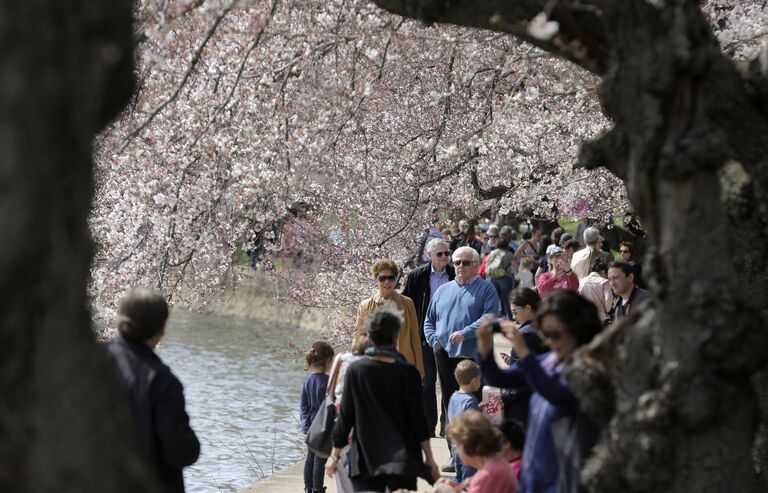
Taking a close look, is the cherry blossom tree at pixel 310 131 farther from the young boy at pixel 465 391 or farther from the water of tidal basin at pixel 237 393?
the water of tidal basin at pixel 237 393

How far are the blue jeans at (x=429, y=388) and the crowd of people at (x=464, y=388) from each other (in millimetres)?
13

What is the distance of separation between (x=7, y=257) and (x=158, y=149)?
8.10 metres

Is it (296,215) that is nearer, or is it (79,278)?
(79,278)

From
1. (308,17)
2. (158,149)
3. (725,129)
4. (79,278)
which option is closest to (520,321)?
(308,17)

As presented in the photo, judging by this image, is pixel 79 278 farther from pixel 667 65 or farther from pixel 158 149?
pixel 158 149

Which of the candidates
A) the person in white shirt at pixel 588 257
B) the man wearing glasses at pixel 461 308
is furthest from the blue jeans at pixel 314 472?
the person in white shirt at pixel 588 257

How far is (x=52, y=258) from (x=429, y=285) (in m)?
8.66

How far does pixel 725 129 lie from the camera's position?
4.75 metres

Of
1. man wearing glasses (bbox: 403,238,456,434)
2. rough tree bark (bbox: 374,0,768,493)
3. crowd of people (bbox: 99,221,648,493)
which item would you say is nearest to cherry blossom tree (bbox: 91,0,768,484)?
rough tree bark (bbox: 374,0,768,493)

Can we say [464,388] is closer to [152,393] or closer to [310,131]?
[310,131]

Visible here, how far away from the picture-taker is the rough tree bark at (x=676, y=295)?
430 centimetres

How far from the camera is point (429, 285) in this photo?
11266mm

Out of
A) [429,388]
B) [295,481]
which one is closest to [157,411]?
[295,481]

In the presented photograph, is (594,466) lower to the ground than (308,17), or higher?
lower
